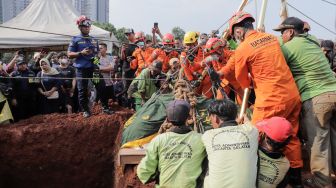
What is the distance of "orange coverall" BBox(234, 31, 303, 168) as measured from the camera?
4613mm

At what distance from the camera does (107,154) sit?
8922 millimetres

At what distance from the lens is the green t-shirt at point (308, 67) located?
15.7ft

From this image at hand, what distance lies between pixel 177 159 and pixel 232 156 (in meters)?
0.57

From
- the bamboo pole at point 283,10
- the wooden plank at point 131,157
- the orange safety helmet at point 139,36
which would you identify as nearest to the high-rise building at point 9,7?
the orange safety helmet at point 139,36

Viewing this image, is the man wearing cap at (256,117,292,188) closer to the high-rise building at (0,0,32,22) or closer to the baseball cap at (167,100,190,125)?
the baseball cap at (167,100,190,125)

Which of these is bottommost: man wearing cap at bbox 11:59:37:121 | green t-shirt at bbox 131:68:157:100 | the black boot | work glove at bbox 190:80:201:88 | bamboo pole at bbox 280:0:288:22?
man wearing cap at bbox 11:59:37:121

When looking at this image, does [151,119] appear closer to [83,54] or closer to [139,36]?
[83,54]

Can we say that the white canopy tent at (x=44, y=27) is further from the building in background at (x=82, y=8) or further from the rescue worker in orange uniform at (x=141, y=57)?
the building in background at (x=82, y=8)

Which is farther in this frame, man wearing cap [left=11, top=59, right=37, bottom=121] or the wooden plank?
man wearing cap [left=11, top=59, right=37, bottom=121]

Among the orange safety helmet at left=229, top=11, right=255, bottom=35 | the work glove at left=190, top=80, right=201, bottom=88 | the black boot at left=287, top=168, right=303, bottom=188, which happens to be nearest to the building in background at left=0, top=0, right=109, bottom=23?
the work glove at left=190, top=80, right=201, bottom=88

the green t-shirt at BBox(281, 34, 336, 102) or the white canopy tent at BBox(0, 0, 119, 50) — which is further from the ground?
the green t-shirt at BBox(281, 34, 336, 102)

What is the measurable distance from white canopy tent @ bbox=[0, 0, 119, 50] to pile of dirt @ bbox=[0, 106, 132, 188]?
6.22 meters

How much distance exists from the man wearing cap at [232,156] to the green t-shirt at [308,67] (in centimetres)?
130

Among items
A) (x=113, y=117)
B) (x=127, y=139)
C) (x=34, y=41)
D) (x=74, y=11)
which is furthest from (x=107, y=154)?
(x=74, y=11)
